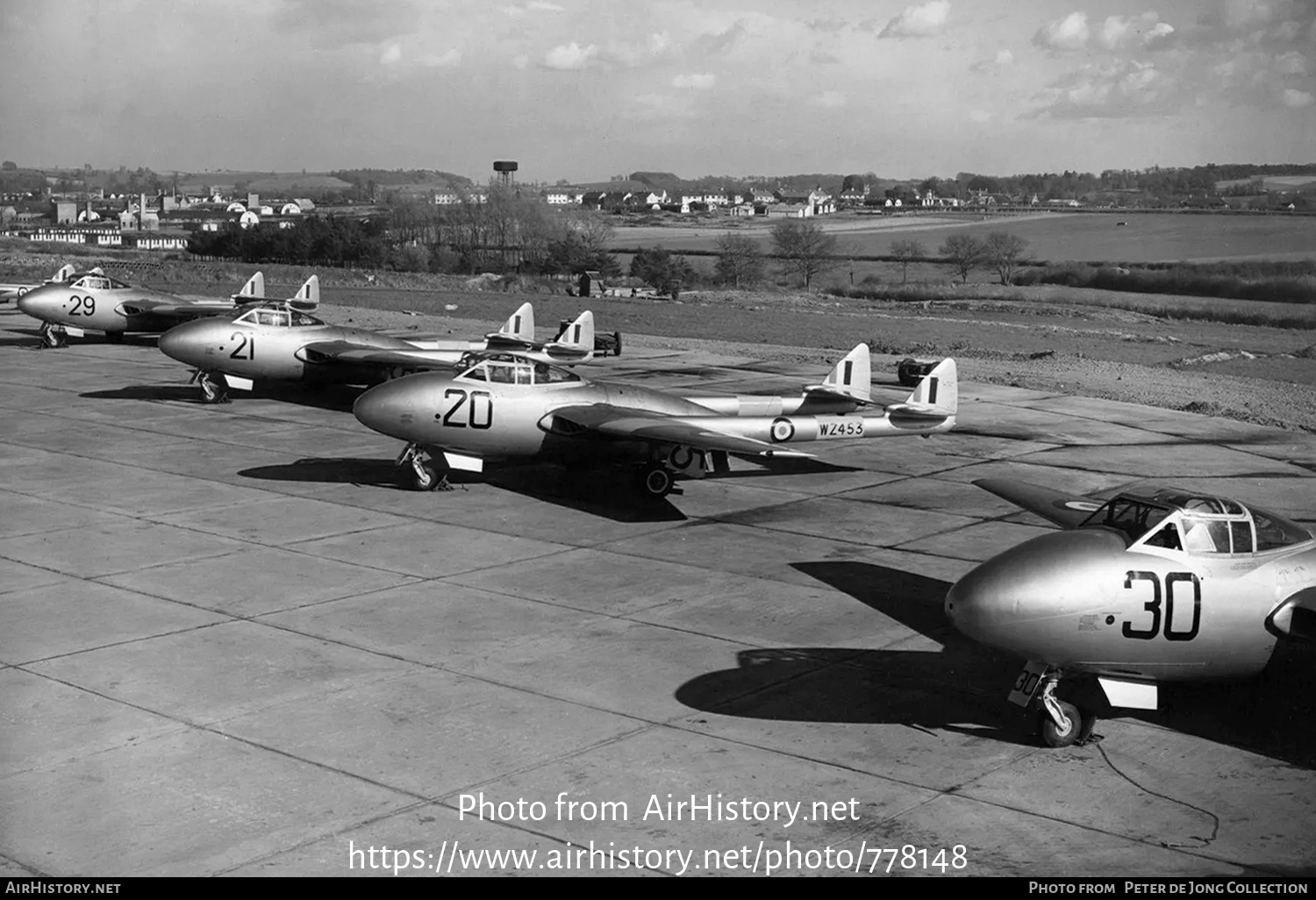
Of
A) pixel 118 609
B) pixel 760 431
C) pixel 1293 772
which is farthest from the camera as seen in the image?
pixel 760 431

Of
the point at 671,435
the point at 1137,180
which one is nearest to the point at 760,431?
the point at 671,435

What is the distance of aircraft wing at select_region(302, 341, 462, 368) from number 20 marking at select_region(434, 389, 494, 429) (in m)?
8.38

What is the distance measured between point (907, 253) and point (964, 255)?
68.4 feet

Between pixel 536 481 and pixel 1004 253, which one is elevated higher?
pixel 1004 253

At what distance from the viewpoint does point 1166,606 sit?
11.9m

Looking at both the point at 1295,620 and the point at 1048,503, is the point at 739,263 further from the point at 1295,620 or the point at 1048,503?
the point at 1295,620

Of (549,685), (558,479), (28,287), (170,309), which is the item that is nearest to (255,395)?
(170,309)

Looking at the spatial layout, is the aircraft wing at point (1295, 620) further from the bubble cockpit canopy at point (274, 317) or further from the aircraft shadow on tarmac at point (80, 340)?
the aircraft shadow on tarmac at point (80, 340)

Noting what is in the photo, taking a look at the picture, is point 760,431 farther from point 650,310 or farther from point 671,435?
point 650,310

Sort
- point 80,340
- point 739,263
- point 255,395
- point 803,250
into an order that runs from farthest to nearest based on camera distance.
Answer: point 803,250, point 739,263, point 80,340, point 255,395

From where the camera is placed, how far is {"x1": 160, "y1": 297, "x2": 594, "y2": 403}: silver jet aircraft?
29656 millimetres

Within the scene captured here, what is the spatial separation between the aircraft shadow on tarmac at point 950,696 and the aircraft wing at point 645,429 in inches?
235

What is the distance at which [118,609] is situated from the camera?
15.8 meters

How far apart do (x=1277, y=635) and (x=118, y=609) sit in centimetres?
1283
